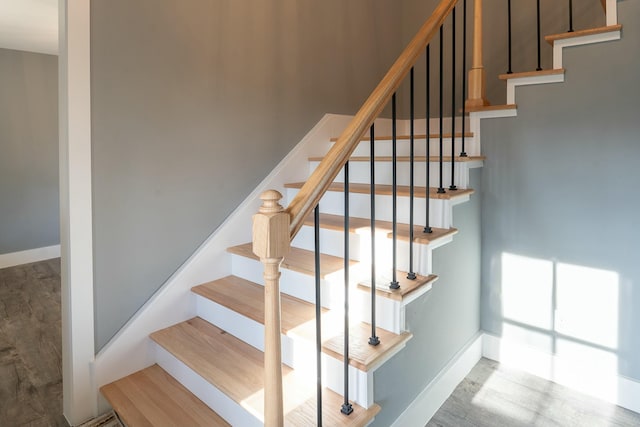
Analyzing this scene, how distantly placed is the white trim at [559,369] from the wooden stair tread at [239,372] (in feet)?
4.04

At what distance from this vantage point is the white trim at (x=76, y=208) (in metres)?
1.60

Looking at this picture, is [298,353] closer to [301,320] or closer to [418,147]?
[301,320]

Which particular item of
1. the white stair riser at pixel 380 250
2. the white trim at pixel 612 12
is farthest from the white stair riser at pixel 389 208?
the white trim at pixel 612 12

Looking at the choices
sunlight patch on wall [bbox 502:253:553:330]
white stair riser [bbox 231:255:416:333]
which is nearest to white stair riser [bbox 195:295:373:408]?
white stair riser [bbox 231:255:416:333]

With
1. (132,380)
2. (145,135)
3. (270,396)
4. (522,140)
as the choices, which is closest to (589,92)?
(522,140)

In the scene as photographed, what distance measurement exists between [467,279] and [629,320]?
0.75 meters

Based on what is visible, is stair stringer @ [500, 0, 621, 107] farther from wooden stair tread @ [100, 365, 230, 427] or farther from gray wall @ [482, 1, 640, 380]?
wooden stair tread @ [100, 365, 230, 427]

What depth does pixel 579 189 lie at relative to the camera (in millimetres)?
1910

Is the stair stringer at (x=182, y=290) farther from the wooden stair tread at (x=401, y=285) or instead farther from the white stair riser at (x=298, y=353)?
the wooden stair tread at (x=401, y=285)

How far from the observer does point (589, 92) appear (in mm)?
1852

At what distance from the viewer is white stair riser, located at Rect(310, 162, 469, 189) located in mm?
2029

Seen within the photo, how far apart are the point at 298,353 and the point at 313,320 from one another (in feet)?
0.52

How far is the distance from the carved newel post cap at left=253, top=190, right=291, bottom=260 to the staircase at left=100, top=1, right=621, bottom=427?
0.31 metres

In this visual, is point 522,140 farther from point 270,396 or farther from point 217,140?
point 270,396
